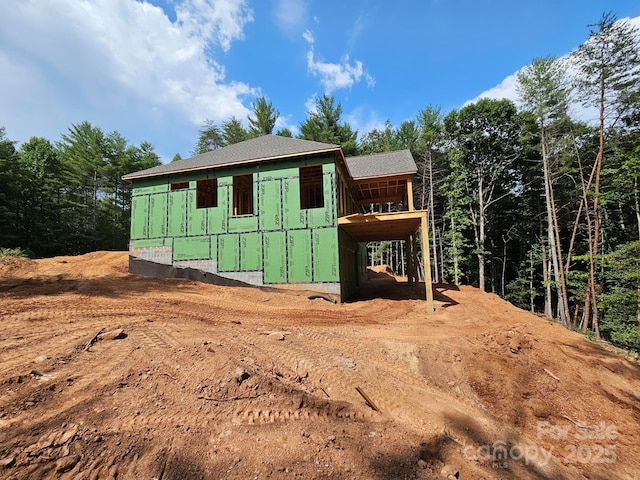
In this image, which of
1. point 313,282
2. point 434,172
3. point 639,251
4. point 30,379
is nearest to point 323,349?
point 30,379

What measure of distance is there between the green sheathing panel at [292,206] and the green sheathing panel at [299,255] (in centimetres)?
35

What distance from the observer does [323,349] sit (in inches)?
198

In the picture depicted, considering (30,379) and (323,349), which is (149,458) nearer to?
(30,379)

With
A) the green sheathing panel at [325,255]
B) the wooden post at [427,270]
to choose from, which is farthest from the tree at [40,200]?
the wooden post at [427,270]

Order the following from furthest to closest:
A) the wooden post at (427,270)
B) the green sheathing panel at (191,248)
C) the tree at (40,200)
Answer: the tree at (40,200) < the green sheathing panel at (191,248) < the wooden post at (427,270)

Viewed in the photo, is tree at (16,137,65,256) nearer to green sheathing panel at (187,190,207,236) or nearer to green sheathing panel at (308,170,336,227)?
green sheathing panel at (187,190,207,236)

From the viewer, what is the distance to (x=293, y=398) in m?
3.19

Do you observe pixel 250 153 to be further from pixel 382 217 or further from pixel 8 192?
pixel 8 192

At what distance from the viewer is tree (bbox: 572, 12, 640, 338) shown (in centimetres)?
1305

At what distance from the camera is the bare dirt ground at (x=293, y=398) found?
2287mm

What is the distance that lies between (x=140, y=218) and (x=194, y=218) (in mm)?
2843

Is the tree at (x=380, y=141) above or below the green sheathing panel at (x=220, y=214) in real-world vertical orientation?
above

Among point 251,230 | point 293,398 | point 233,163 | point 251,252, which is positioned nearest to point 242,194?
point 233,163

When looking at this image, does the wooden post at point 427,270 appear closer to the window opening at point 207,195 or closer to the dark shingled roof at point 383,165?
the dark shingled roof at point 383,165
